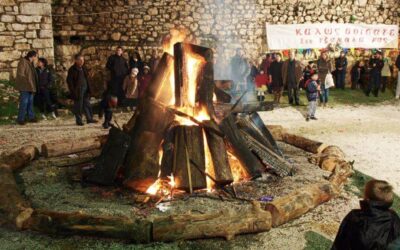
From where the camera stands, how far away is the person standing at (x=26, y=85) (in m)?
12.2

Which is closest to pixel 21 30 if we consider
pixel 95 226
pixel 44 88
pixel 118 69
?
pixel 44 88

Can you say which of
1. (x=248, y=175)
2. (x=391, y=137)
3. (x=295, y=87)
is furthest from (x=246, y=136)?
(x=295, y=87)

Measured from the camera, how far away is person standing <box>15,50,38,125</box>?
12.2 metres

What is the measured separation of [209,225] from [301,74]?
510 inches

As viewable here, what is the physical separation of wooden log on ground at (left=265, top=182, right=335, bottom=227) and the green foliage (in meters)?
0.39

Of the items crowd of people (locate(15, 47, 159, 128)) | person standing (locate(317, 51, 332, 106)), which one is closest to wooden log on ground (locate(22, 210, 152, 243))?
crowd of people (locate(15, 47, 159, 128))

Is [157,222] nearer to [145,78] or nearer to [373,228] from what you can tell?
[373,228]

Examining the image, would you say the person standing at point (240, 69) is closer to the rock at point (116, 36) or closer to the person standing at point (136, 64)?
the person standing at point (136, 64)

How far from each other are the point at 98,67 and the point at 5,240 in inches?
475

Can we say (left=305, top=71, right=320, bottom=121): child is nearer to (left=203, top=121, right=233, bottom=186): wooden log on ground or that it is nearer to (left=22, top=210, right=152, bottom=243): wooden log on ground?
(left=203, top=121, right=233, bottom=186): wooden log on ground

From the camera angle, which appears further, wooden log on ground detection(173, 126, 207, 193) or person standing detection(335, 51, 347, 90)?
person standing detection(335, 51, 347, 90)

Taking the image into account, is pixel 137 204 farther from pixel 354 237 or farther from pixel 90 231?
pixel 354 237

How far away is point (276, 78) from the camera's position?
17.1 m

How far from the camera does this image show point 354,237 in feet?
11.5
